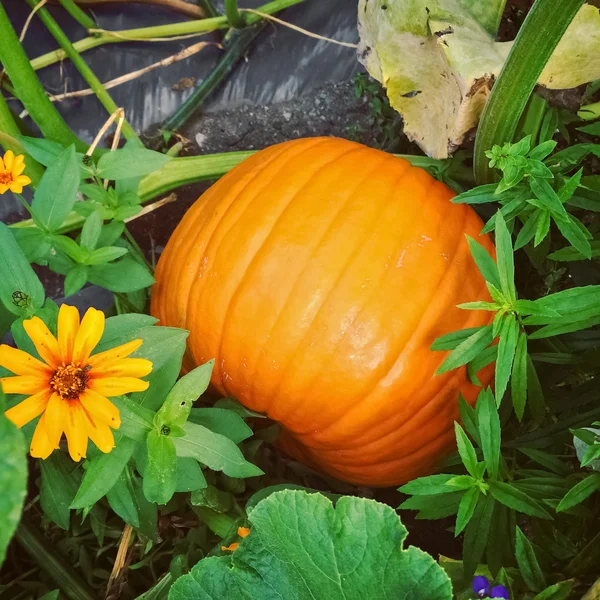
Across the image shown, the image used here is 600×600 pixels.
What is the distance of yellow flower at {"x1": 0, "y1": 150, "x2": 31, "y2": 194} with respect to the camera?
2.77 feet

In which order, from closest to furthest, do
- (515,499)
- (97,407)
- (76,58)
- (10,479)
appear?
(10,479), (97,407), (515,499), (76,58)

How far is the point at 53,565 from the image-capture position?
105cm

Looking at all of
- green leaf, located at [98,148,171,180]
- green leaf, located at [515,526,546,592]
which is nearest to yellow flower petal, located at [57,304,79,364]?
green leaf, located at [98,148,171,180]

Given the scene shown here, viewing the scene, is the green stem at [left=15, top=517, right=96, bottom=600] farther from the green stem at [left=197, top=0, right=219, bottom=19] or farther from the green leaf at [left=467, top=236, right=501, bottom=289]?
the green stem at [left=197, top=0, right=219, bottom=19]

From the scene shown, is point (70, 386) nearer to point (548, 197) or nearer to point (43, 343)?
point (43, 343)

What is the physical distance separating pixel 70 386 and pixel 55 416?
0.10 ft

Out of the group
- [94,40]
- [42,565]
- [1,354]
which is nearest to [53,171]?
[1,354]

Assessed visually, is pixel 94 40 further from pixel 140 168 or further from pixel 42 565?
pixel 42 565

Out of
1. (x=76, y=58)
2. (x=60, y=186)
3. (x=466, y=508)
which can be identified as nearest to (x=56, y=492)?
(x=60, y=186)

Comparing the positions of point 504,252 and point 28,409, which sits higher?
point 504,252

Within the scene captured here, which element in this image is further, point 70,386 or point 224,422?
point 224,422

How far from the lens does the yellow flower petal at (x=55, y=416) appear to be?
0.60m

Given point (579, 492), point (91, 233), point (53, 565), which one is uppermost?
point (91, 233)

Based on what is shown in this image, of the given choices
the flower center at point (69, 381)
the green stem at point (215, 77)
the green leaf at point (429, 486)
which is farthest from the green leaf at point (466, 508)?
the green stem at point (215, 77)
